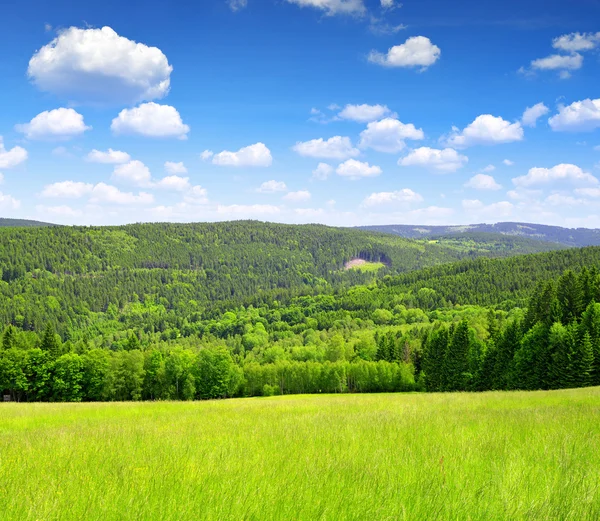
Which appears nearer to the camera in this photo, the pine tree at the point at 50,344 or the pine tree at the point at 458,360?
the pine tree at the point at 458,360

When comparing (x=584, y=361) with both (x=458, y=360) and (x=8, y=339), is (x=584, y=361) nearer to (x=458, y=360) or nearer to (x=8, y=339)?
(x=458, y=360)

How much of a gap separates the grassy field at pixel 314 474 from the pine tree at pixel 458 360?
56.8 meters

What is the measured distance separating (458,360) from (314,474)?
62.7m

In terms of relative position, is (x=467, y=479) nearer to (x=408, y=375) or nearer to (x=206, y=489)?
(x=206, y=489)

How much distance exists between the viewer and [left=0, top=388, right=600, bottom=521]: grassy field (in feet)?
13.8

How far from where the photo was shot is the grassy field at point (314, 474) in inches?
165

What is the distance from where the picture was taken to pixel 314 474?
5387 millimetres

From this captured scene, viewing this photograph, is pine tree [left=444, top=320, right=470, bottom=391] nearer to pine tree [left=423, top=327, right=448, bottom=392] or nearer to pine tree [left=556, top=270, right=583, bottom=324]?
pine tree [left=423, top=327, right=448, bottom=392]

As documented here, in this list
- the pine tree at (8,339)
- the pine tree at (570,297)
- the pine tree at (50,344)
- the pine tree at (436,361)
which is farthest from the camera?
the pine tree at (8,339)

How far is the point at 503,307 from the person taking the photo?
525ft

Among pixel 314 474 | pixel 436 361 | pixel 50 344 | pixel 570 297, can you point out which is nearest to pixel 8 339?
pixel 50 344

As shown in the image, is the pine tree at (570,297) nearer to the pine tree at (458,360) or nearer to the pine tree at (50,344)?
the pine tree at (458,360)

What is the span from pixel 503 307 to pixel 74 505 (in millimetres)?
172799

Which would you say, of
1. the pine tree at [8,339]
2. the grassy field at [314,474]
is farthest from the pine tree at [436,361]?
the pine tree at [8,339]
